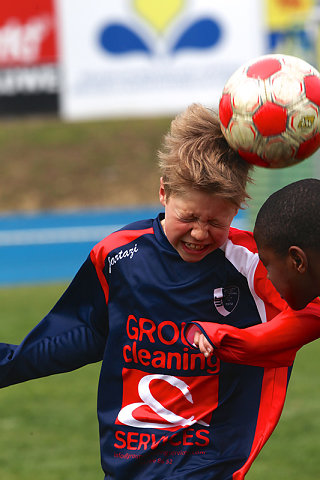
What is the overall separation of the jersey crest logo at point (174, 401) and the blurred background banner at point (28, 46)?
Answer: 647 inches

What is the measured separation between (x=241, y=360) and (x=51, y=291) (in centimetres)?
808

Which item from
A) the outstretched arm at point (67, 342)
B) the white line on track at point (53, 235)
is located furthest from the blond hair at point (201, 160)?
the white line on track at point (53, 235)

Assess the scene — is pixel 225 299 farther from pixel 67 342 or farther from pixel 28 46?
pixel 28 46

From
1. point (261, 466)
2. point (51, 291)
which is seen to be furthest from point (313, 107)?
point (51, 291)

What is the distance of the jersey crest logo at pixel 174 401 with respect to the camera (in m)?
3.08

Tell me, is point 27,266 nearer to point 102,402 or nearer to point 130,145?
point 130,145

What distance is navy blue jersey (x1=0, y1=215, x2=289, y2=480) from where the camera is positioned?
3.06 metres

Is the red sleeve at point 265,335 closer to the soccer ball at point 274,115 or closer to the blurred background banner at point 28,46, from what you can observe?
the soccer ball at point 274,115

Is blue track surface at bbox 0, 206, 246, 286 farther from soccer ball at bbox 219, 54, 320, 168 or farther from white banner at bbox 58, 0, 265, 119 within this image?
soccer ball at bbox 219, 54, 320, 168

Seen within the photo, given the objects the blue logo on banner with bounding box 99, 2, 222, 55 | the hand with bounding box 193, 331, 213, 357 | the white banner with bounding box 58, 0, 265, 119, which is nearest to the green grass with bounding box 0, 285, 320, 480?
the hand with bounding box 193, 331, 213, 357

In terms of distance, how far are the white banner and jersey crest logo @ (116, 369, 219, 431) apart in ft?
51.1

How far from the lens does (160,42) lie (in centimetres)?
1838

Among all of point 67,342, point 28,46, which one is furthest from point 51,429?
point 28,46

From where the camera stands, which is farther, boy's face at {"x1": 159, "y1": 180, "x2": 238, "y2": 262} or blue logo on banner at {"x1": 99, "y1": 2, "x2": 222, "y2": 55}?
blue logo on banner at {"x1": 99, "y1": 2, "x2": 222, "y2": 55}
